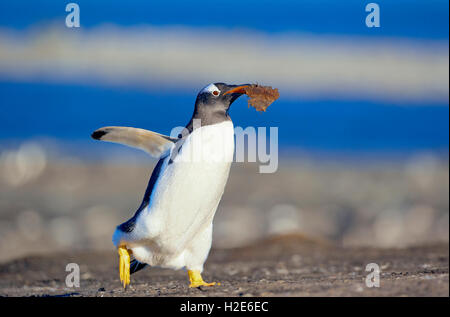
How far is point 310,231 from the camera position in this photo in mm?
14164

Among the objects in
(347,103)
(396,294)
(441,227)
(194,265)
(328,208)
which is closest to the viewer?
(396,294)

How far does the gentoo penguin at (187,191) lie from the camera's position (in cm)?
674

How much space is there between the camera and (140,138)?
24.2 ft

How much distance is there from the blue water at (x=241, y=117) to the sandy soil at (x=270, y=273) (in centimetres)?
995

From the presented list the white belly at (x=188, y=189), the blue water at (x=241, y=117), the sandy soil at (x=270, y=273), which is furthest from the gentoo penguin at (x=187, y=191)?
the blue water at (x=241, y=117)

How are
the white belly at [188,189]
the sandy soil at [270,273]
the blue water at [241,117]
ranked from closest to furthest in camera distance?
the sandy soil at [270,273] < the white belly at [188,189] < the blue water at [241,117]

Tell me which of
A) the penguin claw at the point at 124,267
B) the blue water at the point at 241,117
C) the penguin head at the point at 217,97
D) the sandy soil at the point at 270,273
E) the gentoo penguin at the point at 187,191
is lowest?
the sandy soil at the point at 270,273

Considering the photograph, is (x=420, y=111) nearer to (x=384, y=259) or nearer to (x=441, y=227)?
(x=441, y=227)

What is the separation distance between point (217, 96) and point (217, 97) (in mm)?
13

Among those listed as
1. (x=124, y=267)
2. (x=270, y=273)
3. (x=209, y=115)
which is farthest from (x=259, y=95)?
Result: (x=270, y=273)

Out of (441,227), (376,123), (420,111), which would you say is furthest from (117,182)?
(420,111)

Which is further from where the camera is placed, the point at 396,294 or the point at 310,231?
the point at 310,231

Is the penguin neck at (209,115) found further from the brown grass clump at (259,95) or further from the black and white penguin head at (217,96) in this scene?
the brown grass clump at (259,95)
